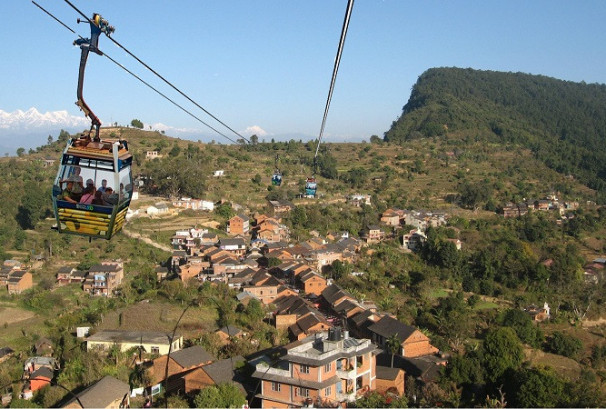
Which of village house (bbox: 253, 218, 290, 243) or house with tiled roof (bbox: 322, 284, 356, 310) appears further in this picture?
village house (bbox: 253, 218, 290, 243)

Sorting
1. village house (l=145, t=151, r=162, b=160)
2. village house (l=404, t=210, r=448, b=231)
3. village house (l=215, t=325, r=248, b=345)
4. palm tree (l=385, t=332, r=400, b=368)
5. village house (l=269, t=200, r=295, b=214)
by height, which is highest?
village house (l=145, t=151, r=162, b=160)

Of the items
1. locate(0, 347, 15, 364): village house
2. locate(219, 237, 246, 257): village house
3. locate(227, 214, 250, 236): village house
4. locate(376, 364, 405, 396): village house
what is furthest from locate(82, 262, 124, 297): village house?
locate(376, 364, 405, 396): village house

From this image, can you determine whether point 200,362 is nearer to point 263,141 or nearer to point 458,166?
point 458,166

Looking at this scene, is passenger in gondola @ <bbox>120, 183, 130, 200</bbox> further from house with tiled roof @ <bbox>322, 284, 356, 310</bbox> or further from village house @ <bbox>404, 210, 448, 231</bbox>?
village house @ <bbox>404, 210, 448, 231</bbox>

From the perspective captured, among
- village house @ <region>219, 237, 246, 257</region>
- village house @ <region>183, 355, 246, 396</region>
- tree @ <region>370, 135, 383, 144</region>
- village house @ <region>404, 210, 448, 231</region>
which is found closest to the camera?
village house @ <region>183, 355, 246, 396</region>

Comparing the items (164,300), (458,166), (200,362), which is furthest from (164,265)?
(458,166)

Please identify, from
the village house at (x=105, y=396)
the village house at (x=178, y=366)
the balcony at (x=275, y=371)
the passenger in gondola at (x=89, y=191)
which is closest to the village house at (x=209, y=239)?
the village house at (x=178, y=366)
